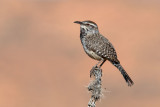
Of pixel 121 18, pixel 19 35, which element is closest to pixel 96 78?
pixel 19 35

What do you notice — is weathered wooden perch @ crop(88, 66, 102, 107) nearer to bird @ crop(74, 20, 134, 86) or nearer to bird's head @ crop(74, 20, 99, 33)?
bird @ crop(74, 20, 134, 86)

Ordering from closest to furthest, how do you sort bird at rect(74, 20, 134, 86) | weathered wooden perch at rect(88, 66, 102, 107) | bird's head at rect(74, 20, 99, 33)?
weathered wooden perch at rect(88, 66, 102, 107) < bird at rect(74, 20, 134, 86) < bird's head at rect(74, 20, 99, 33)

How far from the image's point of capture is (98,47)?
893cm

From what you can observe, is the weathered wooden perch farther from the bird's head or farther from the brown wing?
the bird's head

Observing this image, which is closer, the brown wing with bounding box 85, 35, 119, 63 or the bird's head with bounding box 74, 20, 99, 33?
the brown wing with bounding box 85, 35, 119, 63

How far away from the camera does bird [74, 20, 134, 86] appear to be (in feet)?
28.7

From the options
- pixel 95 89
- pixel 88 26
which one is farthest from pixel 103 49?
pixel 95 89

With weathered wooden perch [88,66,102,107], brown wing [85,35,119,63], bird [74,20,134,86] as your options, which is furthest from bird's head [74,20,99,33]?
weathered wooden perch [88,66,102,107]

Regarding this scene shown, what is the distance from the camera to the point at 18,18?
2139 centimetres

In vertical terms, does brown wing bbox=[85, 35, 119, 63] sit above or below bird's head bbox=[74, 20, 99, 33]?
below

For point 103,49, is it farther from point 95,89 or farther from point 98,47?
point 95,89

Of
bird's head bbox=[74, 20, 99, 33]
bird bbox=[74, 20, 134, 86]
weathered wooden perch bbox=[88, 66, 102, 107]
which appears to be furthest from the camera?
bird's head bbox=[74, 20, 99, 33]

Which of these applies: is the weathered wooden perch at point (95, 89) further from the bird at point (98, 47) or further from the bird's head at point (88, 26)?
the bird's head at point (88, 26)

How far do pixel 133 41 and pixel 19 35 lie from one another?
12.1ft
